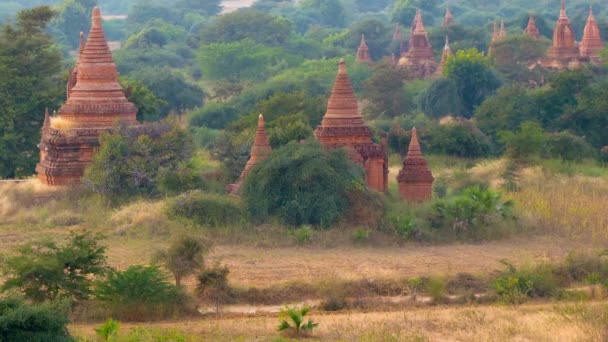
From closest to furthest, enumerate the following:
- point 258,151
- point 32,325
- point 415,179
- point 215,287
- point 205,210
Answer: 1. point 32,325
2. point 215,287
3. point 205,210
4. point 258,151
5. point 415,179

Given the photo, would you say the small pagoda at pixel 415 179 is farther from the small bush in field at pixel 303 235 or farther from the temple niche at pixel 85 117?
the temple niche at pixel 85 117

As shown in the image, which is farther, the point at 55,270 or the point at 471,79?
the point at 471,79

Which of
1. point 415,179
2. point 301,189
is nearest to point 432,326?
point 301,189

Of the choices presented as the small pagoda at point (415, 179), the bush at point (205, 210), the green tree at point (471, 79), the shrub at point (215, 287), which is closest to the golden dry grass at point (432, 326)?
the shrub at point (215, 287)

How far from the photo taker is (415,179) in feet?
101

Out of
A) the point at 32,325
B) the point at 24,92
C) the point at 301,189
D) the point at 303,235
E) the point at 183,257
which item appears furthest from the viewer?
the point at 24,92

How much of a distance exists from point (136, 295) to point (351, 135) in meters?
9.55

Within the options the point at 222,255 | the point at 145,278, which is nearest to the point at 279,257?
the point at 222,255

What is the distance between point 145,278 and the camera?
22.5 meters

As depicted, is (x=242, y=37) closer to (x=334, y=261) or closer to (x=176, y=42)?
(x=176, y=42)

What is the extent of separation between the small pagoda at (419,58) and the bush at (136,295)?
40.0 metres

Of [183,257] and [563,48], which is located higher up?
[183,257]

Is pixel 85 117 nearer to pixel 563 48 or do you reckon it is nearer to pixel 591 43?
pixel 563 48

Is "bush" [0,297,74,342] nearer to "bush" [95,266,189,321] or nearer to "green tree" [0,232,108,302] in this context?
"green tree" [0,232,108,302]
